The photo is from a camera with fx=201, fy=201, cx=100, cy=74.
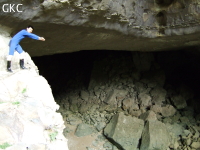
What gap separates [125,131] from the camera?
13.4 feet

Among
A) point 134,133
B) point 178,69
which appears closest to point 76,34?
point 134,133

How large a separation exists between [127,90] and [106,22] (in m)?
2.73

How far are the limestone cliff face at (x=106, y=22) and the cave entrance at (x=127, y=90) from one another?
61.7 inches

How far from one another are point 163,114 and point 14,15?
387cm

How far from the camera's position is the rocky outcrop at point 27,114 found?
1.26 m

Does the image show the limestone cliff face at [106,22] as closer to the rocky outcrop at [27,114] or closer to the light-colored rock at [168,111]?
the rocky outcrop at [27,114]

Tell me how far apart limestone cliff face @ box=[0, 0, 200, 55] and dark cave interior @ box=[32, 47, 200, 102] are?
1661mm

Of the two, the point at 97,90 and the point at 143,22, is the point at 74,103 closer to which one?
the point at 97,90

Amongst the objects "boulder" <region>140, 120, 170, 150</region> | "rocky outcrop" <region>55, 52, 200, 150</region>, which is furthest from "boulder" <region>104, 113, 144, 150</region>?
"boulder" <region>140, 120, 170, 150</region>

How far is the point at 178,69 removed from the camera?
5371mm

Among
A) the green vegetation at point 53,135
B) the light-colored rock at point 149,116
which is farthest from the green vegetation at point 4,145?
the light-colored rock at point 149,116

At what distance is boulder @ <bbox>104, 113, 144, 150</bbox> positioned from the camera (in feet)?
13.0

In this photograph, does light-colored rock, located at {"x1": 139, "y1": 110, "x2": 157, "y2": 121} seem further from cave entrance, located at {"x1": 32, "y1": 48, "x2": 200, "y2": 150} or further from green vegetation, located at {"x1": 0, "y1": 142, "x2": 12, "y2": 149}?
green vegetation, located at {"x1": 0, "y1": 142, "x2": 12, "y2": 149}

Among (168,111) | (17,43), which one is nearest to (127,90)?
(168,111)
